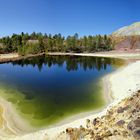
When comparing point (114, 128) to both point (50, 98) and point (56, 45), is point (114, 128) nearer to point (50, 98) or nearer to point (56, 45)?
point (50, 98)

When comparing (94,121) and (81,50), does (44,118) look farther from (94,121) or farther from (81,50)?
(81,50)

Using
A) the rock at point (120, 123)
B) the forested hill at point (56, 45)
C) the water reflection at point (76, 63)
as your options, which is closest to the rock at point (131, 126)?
the rock at point (120, 123)

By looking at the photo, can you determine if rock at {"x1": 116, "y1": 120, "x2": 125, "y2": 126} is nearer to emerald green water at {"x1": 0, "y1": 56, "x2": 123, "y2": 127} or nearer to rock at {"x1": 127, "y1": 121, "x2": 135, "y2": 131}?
rock at {"x1": 127, "y1": 121, "x2": 135, "y2": 131}

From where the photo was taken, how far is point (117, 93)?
30.2m

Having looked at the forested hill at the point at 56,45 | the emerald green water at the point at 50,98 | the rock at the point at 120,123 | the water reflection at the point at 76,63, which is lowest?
the emerald green water at the point at 50,98

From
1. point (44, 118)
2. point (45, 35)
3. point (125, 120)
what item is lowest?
point (44, 118)

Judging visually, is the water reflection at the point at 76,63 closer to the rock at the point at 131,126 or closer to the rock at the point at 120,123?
the rock at the point at 120,123

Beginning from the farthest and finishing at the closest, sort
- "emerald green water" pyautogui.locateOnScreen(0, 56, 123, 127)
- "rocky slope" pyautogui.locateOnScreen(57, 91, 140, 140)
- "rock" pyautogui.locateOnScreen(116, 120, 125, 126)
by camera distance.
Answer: "emerald green water" pyautogui.locateOnScreen(0, 56, 123, 127), "rock" pyautogui.locateOnScreen(116, 120, 125, 126), "rocky slope" pyautogui.locateOnScreen(57, 91, 140, 140)

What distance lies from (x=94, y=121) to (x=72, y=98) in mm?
10576

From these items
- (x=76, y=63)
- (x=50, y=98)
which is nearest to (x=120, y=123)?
(x=50, y=98)

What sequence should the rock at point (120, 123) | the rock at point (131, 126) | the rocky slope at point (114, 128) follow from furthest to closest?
the rock at point (120, 123) < the rock at point (131, 126) < the rocky slope at point (114, 128)

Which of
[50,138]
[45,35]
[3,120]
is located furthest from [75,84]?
[45,35]

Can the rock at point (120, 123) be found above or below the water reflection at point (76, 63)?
above

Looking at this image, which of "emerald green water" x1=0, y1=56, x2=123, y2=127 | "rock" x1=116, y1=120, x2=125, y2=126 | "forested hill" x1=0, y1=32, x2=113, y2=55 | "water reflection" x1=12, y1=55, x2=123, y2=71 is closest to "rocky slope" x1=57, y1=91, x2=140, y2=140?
"rock" x1=116, y1=120, x2=125, y2=126
